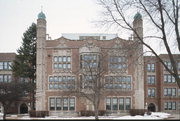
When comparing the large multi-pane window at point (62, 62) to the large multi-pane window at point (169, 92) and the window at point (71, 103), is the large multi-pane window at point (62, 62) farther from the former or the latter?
the large multi-pane window at point (169, 92)

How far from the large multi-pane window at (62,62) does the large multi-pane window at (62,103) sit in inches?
203

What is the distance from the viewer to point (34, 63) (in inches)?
2217

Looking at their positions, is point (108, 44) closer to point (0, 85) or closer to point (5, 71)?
point (0, 85)

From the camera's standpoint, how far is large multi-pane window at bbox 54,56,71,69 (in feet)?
170

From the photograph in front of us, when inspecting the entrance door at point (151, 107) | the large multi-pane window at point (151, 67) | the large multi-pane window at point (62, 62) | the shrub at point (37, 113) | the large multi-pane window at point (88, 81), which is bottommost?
the entrance door at point (151, 107)

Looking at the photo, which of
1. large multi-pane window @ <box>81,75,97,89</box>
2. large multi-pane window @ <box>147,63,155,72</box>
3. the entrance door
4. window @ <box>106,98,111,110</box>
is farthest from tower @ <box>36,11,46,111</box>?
the entrance door

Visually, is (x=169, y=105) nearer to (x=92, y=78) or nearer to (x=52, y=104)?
(x=52, y=104)

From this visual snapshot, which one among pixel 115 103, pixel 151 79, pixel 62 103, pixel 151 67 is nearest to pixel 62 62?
pixel 62 103

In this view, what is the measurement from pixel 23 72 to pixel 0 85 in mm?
14201

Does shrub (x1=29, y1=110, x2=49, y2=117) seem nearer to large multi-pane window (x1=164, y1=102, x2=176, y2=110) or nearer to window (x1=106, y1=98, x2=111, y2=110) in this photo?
window (x1=106, y1=98, x2=111, y2=110)

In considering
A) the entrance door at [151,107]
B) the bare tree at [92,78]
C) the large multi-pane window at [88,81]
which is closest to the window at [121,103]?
the bare tree at [92,78]

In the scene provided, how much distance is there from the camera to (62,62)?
51875 millimetres

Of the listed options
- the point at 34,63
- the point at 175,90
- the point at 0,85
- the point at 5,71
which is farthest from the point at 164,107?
the point at 0,85

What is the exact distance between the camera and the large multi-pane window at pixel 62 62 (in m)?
51.8
